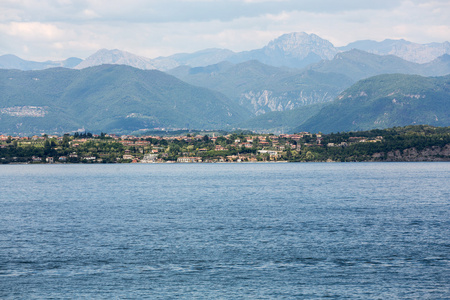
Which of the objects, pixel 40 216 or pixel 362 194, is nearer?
pixel 40 216

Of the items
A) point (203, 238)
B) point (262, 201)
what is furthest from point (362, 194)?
point (203, 238)

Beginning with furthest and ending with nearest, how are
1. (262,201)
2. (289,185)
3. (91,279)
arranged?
(289,185) < (262,201) < (91,279)

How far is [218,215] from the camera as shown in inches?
3278

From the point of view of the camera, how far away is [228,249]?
191 feet

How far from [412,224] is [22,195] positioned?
7849cm

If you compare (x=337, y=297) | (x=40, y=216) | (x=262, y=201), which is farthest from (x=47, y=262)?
(x=262, y=201)

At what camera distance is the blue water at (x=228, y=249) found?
4509 centimetres

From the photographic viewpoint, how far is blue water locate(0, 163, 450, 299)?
45091 mm

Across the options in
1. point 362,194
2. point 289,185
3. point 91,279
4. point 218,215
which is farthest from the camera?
point 289,185

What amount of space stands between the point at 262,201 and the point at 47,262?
180 feet

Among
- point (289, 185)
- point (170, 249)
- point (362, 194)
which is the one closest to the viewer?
point (170, 249)

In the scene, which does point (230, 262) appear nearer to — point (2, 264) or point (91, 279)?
point (91, 279)

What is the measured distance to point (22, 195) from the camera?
395ft

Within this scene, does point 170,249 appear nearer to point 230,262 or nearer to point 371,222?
point 230,262
